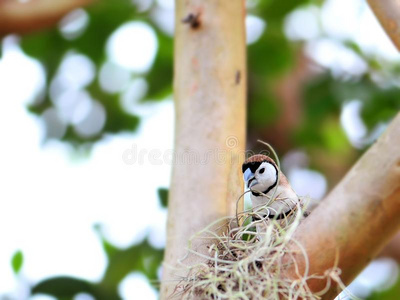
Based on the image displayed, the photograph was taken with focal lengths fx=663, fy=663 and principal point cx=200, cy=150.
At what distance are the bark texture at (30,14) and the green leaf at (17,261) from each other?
126 centimetres

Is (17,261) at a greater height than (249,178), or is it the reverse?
(249,178)

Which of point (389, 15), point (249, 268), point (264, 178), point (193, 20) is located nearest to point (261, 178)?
point (264, 178)

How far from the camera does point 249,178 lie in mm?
2977

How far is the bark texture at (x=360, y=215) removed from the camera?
1746mm

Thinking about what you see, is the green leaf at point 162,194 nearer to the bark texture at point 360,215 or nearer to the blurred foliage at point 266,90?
the blurred foliage at point 266,90

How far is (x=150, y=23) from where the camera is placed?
5062 mm

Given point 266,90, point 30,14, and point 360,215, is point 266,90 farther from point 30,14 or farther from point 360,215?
point 360,215

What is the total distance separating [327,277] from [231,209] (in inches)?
28.3

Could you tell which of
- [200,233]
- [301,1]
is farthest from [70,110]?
[200,233]

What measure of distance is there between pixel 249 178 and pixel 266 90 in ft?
7.61

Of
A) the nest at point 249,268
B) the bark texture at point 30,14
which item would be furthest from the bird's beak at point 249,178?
the bark texture at point 30,14

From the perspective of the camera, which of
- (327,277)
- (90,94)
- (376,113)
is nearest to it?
(327,277)

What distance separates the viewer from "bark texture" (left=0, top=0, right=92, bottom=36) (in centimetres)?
376

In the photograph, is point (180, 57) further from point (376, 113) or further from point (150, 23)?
point (150, 23)
